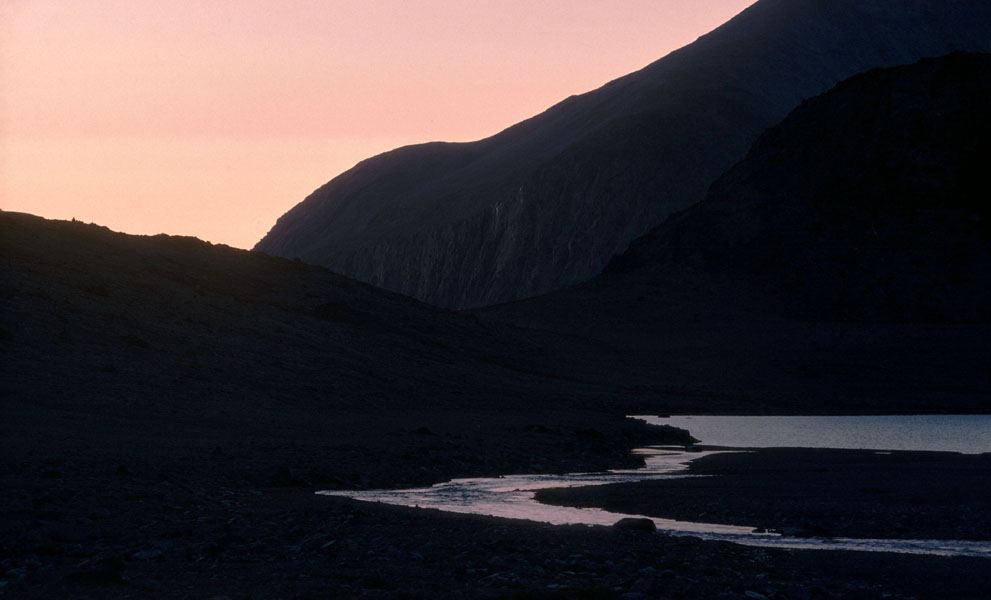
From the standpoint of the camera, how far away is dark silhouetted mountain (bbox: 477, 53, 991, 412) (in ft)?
302

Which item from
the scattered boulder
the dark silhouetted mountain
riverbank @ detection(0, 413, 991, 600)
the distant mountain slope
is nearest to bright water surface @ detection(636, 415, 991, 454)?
the distant mountain slope

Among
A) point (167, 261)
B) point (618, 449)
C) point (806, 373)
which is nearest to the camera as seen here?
point (618, 449)

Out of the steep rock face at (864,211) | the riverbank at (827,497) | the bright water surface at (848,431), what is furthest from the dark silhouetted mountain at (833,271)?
the riverbank at (827,497)

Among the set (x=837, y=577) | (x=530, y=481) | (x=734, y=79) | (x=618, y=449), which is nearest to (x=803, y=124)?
(x=734, y=79)

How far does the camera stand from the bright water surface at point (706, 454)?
19.3 metres

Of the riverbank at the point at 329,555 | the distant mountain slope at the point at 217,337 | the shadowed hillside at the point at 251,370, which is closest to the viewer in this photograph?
the riverbank at the point at 329,555

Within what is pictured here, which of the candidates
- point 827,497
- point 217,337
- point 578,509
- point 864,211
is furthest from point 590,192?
point 578,509

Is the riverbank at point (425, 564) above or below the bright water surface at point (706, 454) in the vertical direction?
below

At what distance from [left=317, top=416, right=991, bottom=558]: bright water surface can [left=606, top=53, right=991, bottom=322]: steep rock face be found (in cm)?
5400

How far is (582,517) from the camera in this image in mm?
23141

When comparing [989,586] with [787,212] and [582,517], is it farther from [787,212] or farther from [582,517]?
[787,212]

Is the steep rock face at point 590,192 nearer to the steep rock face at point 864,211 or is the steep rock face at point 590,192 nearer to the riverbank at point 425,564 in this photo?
the steep rock face at point 864,211

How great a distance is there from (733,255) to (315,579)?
374 feet

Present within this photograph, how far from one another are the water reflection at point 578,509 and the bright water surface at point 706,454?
0.01 m
